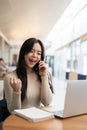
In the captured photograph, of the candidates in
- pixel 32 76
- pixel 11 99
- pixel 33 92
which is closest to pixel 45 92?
pixel 33 92

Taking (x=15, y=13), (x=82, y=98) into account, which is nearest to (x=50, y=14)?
(x=15, y=13)

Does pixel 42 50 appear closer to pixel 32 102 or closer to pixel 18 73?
pixel 18 73

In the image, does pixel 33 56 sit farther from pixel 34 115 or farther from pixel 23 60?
pixel 34 115

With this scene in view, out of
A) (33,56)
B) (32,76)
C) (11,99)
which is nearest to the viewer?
(11,99)

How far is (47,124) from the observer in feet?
4.61

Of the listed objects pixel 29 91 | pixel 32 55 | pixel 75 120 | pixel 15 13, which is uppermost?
pixel 15 13

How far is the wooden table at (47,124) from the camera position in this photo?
1.33 meters

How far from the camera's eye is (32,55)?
6.72 feet

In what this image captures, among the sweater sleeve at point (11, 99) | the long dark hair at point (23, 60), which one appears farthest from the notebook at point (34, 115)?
the long dark hair at point (23, 60)

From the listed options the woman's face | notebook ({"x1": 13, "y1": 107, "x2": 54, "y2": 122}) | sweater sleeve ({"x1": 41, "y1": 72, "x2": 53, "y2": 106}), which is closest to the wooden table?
notebook ({"x1": 13, "y1": 107, "x2": 54, "y2": 122})

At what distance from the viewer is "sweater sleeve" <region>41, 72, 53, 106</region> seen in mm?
2055

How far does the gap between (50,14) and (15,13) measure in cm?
189

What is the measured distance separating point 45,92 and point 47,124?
654 mm

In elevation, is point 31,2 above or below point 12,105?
above
